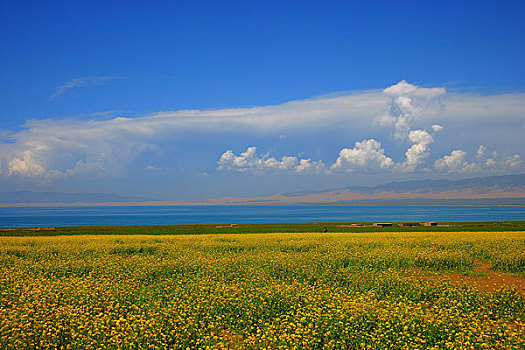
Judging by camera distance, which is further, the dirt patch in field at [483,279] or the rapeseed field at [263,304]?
the dirt patch in field at [483,279]

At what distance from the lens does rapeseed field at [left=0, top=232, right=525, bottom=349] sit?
9.58 m

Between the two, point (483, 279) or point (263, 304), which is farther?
point (483, 279)

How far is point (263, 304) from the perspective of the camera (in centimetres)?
1238

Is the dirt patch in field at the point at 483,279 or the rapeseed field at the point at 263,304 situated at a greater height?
the rapeseed field at the point at 263,304

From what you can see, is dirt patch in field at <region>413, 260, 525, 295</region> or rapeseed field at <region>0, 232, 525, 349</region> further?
dirt patch in field at <region>413, 260, 525, 295</region>

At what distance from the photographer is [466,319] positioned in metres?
10.6

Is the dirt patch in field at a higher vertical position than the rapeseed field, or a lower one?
lower

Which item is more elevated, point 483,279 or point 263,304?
point 263,304

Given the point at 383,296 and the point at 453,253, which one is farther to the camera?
the point at 453,253

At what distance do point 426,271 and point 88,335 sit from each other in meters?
14.6

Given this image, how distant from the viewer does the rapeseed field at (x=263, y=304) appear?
31.4 ft

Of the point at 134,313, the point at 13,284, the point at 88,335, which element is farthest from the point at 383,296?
the point at 13,284

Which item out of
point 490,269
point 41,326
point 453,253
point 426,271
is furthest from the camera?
point 453,253

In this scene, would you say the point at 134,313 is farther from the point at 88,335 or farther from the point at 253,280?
the point at 253,280
